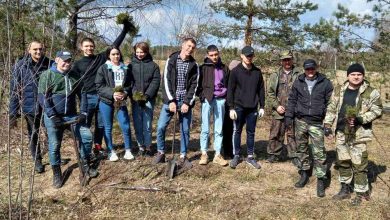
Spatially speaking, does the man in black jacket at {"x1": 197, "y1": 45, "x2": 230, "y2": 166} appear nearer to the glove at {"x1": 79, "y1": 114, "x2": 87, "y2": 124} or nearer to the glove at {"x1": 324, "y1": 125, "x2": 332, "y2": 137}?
the glove at {"x1": 324, "y1": 125, "x2": 332, "y2": 137}

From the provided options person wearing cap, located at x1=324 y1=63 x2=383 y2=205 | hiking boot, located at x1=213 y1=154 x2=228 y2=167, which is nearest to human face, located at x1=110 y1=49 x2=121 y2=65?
hiking boot, located at x1=213 y1=154 x2=228 y2=167

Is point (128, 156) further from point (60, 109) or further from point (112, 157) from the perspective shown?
point (60, 109)

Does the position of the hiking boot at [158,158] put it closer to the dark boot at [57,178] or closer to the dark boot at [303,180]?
the dark boot at [57,178]

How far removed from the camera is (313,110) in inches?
200

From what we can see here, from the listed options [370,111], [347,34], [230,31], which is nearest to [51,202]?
[370,111]

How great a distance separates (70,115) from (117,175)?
1.04 meters

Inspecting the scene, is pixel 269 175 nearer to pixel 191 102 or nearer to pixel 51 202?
pixel 191 102

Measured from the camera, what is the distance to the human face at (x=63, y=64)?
4887 millimetres

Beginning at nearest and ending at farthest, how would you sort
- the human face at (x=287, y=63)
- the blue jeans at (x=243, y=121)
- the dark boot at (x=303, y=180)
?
the dark boot at (x=303, y=180) < the blue jeans at (x=243, y=121) < the human face at (x=287, y=63)

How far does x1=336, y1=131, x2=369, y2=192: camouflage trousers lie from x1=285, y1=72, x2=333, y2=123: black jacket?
1.18ft

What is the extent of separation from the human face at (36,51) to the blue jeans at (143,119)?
1.41 metres

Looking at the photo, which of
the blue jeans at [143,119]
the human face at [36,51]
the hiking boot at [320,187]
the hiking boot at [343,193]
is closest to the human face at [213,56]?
the blue jeans at [143,119]

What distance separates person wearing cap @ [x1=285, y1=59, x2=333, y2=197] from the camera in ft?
16.7

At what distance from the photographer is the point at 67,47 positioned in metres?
6.81
